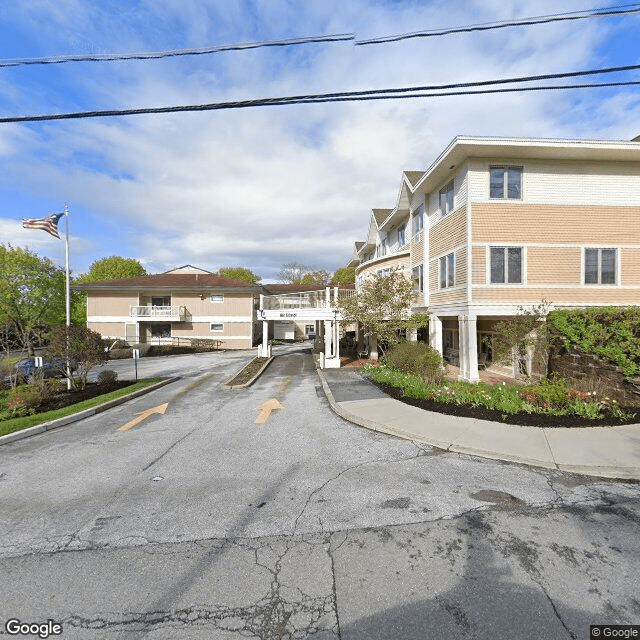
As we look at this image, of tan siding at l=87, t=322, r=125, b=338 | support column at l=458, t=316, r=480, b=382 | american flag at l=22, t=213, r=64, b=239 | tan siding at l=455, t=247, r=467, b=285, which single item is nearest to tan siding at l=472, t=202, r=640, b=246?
tan siding at l=455, t=247, r=467, b=285

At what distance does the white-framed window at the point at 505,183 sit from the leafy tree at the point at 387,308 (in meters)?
5.69

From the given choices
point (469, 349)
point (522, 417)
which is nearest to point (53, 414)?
point (522, 417)

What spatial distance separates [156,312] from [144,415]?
26.8m

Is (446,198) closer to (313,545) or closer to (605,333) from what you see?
(605,333)

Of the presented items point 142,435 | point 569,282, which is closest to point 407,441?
point 142,435

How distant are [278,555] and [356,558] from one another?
A: 0.84 m

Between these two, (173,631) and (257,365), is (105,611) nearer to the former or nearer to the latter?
(173,631)

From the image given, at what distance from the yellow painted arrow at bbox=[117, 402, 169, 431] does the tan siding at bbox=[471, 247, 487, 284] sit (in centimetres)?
1280

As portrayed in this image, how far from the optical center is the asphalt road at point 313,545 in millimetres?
2867

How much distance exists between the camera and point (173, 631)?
2.78 meters

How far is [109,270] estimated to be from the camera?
188 feet

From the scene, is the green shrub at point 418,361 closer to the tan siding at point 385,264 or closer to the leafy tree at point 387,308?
the leafy tree at point 387,308

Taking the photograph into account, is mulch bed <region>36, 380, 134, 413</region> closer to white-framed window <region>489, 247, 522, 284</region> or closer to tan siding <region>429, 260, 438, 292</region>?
tan siding <region>429, 260, 438, 292</region>

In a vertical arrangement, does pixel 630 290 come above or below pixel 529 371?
above
